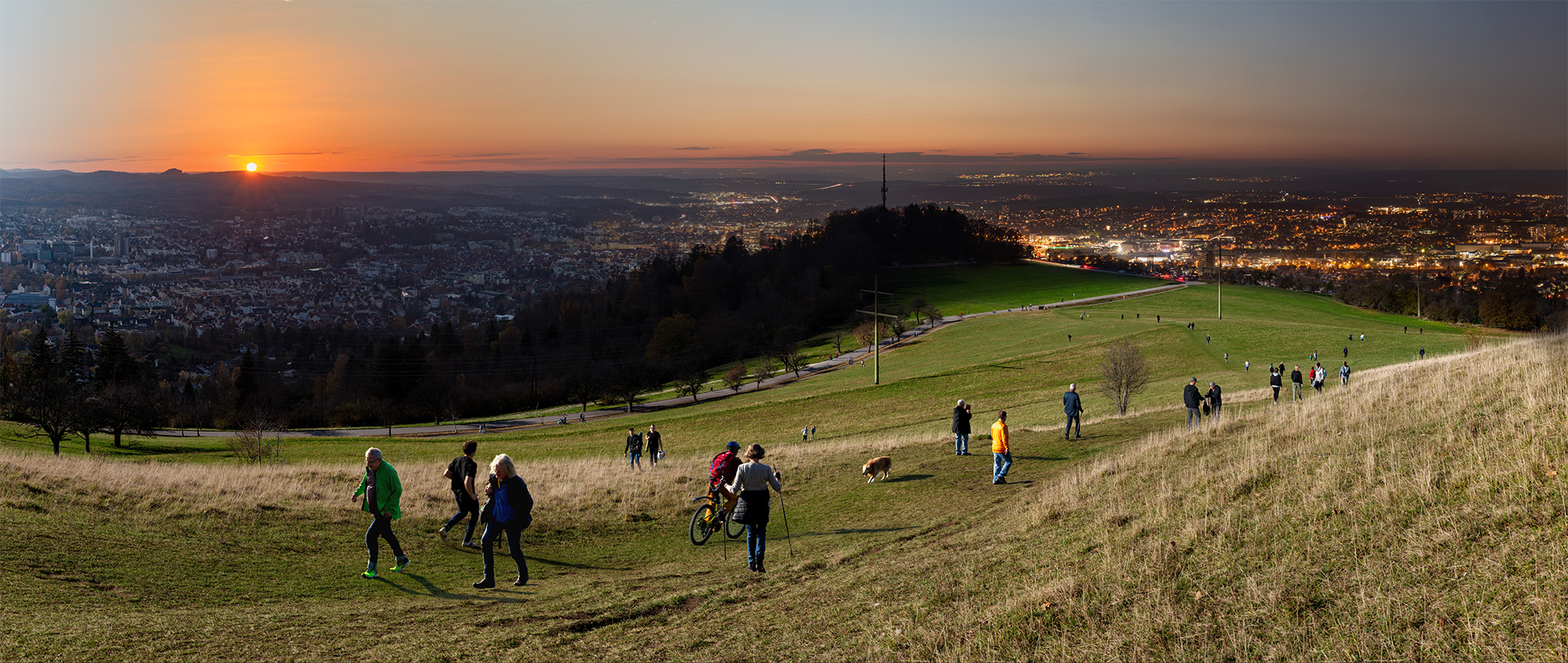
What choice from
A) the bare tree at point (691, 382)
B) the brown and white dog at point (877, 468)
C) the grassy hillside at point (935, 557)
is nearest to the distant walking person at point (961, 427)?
the grassy hillside at point (935, 557)

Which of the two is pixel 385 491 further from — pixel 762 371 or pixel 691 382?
pixel 762 371

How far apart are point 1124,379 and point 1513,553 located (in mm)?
24834

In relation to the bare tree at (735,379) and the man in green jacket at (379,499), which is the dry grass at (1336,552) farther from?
the bare tree at (735,379)

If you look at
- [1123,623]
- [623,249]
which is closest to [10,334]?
[623,249]

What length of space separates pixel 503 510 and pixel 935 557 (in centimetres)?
522

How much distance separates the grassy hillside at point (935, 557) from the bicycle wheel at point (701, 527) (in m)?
0.30

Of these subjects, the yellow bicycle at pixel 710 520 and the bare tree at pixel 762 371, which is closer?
the yellow bicycle at pixel 710 520

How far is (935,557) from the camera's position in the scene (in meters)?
9.46

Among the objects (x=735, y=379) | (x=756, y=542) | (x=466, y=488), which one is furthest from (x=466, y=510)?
(x=735, y=379)

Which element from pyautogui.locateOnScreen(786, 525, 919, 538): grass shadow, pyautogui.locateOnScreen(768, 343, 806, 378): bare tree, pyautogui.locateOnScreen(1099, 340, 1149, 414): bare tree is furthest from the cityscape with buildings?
pyautogui.locateOnScreen(786, 525, 919, 538): grass shadow

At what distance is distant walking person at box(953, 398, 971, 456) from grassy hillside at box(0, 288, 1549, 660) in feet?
1.60

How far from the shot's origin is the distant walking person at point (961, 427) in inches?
713

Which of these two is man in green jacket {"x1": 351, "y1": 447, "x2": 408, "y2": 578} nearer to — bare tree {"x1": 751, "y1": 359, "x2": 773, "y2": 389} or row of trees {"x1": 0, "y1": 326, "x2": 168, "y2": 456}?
row of trees {"x1": 0, "y1": 326, "x2": 168, "y2": 456}

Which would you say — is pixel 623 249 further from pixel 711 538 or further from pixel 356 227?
pixel 711 538
